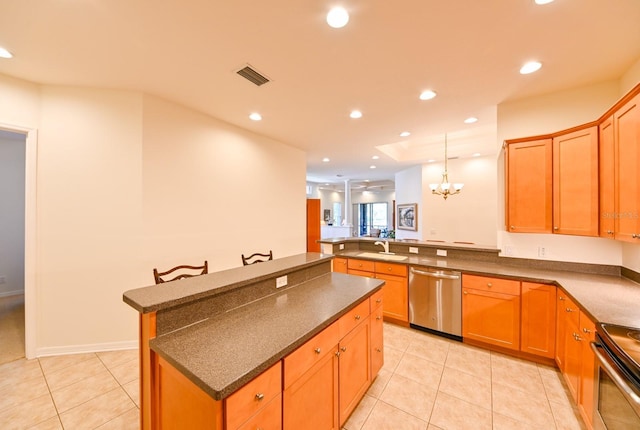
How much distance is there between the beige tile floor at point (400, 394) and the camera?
178 centimetres

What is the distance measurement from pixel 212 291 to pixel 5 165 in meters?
5.86

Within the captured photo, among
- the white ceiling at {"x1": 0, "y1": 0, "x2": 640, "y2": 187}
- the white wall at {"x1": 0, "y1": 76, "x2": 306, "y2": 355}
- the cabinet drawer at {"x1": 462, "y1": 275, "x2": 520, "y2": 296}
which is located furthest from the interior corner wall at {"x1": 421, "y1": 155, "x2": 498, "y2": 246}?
the white wall at {"x1": 0, "y1": 76, "x2": 306, "y2": 355}

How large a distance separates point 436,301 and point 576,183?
182 cm

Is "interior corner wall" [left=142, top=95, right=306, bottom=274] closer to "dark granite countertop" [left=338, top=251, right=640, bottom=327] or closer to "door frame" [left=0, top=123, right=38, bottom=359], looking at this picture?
"door frame" [left=0, top=123, right=38, bottom=359]

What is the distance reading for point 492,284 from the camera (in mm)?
2600

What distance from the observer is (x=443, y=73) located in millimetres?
2357

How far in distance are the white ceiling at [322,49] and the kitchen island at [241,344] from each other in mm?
1822

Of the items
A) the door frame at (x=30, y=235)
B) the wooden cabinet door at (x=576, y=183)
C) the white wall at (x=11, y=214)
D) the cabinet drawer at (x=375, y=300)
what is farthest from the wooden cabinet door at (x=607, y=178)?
the white wall at (x=11, y=214)

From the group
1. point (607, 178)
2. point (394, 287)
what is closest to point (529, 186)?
point (607, 178)

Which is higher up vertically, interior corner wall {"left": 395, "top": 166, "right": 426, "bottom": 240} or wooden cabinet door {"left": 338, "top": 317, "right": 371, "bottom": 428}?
interior corner wall {"left": 395, "top": 166, "right": 426, "bottom": 240}

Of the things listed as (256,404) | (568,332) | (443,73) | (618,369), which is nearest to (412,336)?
(568,332)

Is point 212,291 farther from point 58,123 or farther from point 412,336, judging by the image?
point 58,123

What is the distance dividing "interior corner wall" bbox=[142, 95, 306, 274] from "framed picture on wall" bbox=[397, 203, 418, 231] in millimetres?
3530

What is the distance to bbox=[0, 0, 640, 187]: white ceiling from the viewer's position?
162 centimetres
